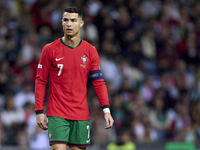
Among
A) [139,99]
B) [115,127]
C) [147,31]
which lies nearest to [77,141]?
[115,127]

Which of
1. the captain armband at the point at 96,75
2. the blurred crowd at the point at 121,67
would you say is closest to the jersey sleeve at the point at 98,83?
the captain armband at the point at 96,75

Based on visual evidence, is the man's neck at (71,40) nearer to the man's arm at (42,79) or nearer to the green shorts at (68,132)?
the man's arm at (42,79)

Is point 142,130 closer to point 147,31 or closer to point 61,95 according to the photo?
point 147,31

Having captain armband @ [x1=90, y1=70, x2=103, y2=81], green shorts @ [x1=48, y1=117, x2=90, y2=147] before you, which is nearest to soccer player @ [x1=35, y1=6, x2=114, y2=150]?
green shorts @ [x1=48, y1=117, x2=90, y2=147]

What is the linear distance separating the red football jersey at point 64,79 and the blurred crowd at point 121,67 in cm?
440

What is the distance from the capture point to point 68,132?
551 centimetres

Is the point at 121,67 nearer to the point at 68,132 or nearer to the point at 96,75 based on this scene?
the point at 96,75

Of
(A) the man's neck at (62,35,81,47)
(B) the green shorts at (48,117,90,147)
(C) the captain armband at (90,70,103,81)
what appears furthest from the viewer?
(C) the captain armband at (90,70,103,81)

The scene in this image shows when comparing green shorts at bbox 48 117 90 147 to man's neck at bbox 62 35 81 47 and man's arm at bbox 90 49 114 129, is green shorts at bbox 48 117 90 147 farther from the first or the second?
man's neck at bbox 62 35 81 47

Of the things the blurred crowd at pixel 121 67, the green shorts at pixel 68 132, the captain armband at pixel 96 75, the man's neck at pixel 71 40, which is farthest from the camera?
the blurred crowd at pixel 121 67

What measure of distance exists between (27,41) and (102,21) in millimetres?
2336

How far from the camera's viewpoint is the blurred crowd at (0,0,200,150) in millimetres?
10695

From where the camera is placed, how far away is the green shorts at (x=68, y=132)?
5402 mm

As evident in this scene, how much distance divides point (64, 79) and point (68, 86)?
0.10 meters
